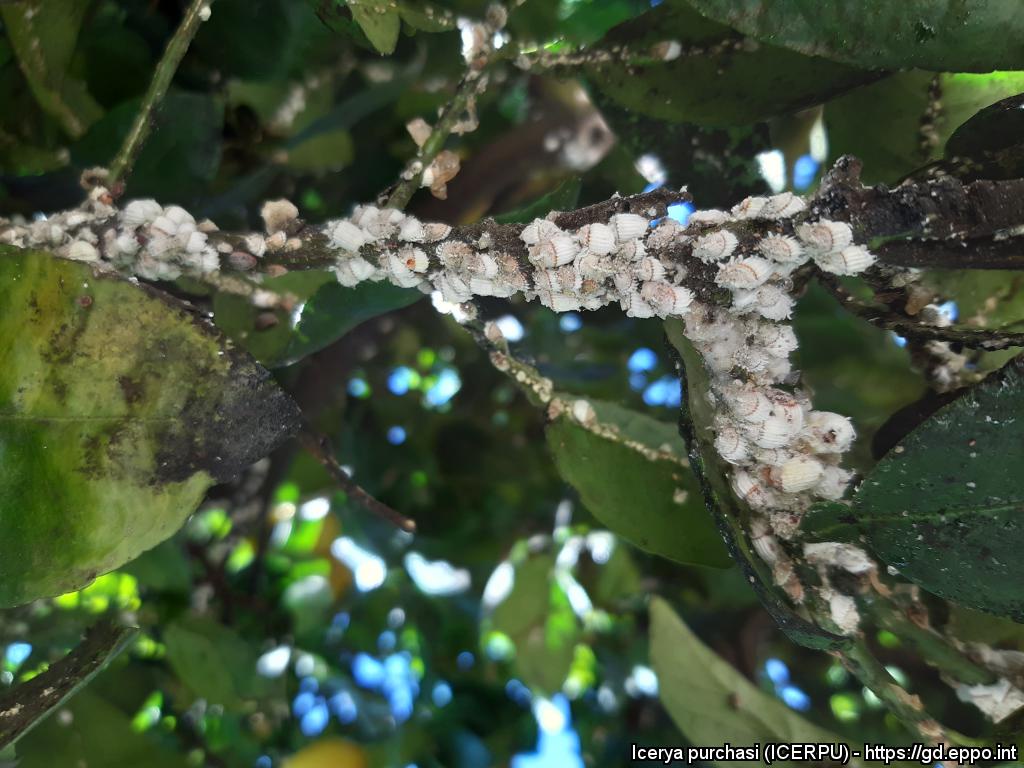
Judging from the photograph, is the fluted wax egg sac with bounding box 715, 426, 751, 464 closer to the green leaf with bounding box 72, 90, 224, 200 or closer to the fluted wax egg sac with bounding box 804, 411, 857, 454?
the fluted wax egg sac with bounding box 804, 411, 857, 454

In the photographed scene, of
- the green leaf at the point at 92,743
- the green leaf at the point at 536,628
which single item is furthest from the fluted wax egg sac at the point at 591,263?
the green leaf at the point at 536,628

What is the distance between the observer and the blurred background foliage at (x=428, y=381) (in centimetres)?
64

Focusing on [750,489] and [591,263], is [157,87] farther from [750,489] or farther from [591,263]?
[750,489]

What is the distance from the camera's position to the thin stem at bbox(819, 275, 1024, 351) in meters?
0.46

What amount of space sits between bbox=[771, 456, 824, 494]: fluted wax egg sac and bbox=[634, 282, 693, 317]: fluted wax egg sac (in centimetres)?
12

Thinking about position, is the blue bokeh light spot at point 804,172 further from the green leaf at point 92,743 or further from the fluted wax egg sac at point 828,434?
the green leaf at point 92,743

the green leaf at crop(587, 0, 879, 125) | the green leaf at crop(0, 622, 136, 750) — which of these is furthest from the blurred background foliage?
the green leaf at crop(0, 622, 136, 750)

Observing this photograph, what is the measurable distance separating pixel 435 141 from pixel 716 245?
0.77ft

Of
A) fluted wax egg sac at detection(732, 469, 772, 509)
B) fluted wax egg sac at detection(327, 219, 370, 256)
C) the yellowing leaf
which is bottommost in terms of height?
the yellowing leaf

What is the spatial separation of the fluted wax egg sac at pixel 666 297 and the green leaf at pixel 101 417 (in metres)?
0.23

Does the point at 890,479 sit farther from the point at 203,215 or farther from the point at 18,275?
the point at 203,215

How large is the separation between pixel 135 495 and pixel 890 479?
435 millimetres

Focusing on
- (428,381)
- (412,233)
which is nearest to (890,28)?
(412,233)

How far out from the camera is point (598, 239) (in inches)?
18.2
